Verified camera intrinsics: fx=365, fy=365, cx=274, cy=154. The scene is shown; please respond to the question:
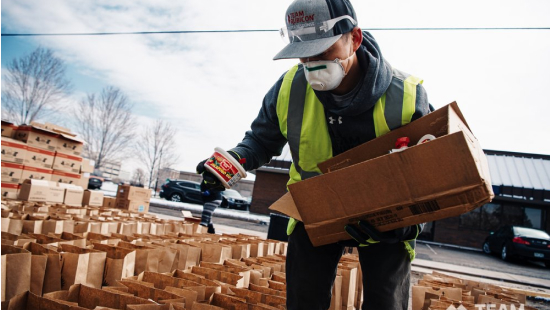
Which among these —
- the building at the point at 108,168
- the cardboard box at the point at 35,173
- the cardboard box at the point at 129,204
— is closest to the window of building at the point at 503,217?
the cardboard box at the point at 129,204

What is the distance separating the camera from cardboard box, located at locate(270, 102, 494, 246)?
4.20 ft

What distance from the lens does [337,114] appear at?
1615 millimetres

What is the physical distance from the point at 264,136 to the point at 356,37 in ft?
2.22

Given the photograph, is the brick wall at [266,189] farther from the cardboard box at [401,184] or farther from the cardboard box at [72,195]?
the cardboard box at [401,184]

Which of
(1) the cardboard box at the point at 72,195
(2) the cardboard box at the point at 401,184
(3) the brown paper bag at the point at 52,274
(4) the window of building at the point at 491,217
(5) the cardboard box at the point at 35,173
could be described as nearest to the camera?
(2) the cardboard box at the point at 401,184

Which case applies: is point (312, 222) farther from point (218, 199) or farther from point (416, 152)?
point (218, 199)

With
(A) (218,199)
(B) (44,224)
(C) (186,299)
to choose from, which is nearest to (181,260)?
(C) (186,299)

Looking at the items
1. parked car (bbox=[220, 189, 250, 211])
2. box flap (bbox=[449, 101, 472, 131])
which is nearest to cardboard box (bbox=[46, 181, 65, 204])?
box flap (bbox=[449, 101, 472, 131])

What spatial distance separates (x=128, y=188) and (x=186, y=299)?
650 cm

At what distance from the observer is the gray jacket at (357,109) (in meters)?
1.53

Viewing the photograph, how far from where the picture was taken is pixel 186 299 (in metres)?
1.83

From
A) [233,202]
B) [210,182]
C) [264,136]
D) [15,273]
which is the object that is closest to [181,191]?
[233,202]

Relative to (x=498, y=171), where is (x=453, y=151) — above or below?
below

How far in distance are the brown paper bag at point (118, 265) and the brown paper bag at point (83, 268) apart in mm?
33
